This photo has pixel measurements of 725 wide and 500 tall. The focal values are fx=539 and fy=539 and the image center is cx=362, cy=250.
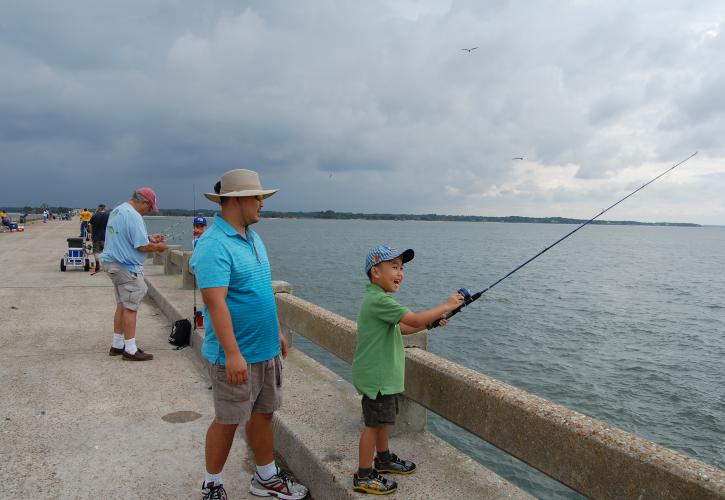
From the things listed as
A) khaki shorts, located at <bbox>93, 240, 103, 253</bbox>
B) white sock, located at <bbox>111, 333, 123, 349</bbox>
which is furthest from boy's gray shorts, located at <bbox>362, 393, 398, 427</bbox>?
khaki shorts, located at <bbox>93, 240, 103, 253</bbox>

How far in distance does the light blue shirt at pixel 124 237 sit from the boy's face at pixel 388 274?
3.55 m

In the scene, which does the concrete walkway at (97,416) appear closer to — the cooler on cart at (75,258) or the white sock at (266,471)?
the white sock at (266,471)

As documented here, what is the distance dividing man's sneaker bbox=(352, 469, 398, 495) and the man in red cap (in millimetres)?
3728

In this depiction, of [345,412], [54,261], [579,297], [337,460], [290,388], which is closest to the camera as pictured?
[337,460]

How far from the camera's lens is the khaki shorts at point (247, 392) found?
296 centimetres

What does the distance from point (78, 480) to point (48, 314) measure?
5.65m

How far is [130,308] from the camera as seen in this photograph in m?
5.83

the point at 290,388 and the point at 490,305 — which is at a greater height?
the point at 290,388

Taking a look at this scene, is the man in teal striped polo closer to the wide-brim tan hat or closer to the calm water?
the wide-brim tan hat

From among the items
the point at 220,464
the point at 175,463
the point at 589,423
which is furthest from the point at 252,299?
the point at 589,423

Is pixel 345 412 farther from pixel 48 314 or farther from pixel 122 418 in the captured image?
pixel 48 314

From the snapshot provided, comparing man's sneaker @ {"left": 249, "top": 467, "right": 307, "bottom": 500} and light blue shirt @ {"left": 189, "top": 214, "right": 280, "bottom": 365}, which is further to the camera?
man's sneaker @ {"left": 249, "top": 467, "right": 307, "bottom": 500}

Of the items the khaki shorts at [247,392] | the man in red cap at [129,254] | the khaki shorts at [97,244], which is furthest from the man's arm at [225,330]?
the khaki shorts at [97,244]

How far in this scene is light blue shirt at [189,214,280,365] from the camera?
9.28ft
